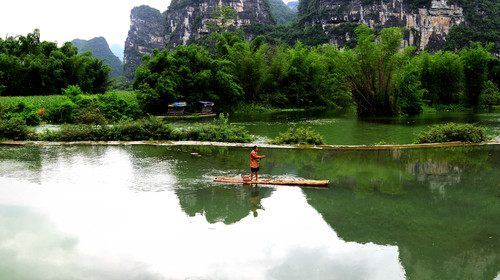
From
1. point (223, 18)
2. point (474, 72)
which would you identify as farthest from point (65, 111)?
point (223, 18)

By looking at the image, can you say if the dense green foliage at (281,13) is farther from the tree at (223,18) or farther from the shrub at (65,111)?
the shrub at (65,111)

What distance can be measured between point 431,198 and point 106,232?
6084mm

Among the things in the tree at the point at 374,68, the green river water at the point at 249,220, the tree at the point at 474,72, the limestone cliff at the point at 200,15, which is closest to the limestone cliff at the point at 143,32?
the limestone cliff at the point at 200,15

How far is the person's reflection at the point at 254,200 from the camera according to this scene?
7.31m

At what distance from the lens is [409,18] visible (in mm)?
81250

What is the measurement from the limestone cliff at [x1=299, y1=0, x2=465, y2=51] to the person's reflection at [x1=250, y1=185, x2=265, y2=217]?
7870 centimetres

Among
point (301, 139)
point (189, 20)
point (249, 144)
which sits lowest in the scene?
point (249, 144)

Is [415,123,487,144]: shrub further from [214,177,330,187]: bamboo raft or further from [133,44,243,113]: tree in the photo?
[133,44,243,113]: tree

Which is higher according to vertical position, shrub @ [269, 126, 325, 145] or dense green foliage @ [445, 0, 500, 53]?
A: dense green foliage @ [445, 0, 500, 53]

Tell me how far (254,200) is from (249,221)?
3.78ft

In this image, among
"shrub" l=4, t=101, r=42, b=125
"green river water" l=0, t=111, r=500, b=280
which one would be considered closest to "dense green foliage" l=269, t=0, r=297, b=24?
"shrub" l=4, t=101, r=42, b=125

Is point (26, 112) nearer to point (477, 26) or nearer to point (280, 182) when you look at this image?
point (280, 182)

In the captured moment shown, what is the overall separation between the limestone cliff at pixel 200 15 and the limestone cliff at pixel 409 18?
21.7m

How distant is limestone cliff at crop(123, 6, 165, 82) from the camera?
132000 mm
